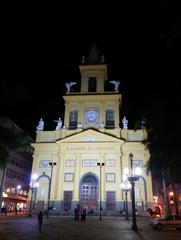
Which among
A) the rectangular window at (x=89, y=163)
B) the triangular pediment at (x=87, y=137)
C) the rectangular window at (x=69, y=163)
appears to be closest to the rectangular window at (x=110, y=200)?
the rectangular window at (x=89, y=163)

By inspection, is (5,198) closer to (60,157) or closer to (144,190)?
(60,157)

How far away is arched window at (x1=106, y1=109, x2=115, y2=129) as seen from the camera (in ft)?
158

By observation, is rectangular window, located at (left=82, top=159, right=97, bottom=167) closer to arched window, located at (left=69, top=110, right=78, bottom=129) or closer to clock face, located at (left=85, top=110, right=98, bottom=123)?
arched window, located at (left=69, top=110, right=78, bottom=129)

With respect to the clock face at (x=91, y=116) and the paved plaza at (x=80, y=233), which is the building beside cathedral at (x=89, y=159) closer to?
the clock face at (x=91, y=116)

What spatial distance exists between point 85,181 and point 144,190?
9985 mm

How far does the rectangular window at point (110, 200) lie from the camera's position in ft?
136

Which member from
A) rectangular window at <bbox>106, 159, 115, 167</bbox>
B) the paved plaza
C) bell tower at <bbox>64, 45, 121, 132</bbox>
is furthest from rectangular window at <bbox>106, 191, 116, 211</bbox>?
the paved plaza

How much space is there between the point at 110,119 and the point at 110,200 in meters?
15.0

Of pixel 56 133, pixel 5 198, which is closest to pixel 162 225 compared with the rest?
pixel 56 133

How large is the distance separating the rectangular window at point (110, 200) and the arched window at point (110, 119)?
12.3m

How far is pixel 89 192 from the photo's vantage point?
43.0m

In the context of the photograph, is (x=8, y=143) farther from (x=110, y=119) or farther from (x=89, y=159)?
(x=110, y=119)

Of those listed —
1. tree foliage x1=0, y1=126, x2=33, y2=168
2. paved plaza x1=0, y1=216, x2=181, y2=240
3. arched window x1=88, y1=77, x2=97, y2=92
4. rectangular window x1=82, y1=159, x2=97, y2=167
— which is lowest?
paved plaza x1=0, y1=216, x2=181, y2=240

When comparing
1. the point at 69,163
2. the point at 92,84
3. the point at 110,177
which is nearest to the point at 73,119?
the point at 92,84
